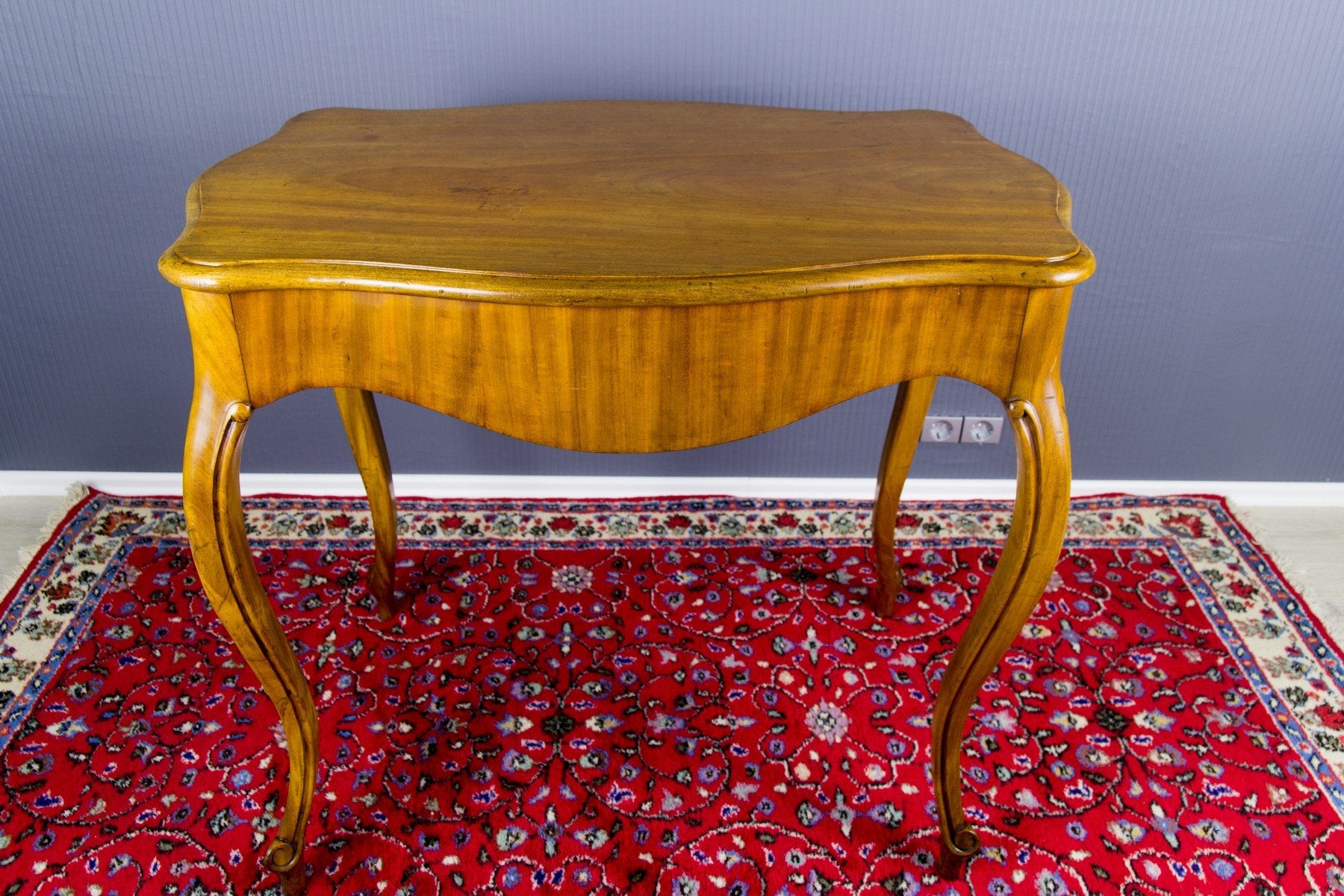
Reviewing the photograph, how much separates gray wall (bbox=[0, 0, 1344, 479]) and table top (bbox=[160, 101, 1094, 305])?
0.28 m

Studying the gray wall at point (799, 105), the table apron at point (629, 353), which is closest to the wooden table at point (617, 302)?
the table apron at point (629, 353)

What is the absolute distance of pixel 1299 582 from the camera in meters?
1.77

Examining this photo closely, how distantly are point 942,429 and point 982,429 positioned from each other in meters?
0.07

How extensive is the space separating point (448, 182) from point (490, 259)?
8.9 inches

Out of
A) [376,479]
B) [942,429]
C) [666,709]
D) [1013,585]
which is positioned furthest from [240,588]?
[942,429]

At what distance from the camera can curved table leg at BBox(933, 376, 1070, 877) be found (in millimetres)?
1023

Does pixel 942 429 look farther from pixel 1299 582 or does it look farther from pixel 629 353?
pixel 629 353

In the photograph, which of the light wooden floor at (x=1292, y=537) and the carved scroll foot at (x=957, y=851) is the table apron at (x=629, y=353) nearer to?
the carved scroll foot at (x=957, y=851)

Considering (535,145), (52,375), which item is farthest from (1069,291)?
(52,375)

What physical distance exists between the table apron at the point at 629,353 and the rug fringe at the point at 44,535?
106 centimetres

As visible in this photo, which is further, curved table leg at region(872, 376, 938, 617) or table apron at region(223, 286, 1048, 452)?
curved table leg at region(872, 376, 938, 617)

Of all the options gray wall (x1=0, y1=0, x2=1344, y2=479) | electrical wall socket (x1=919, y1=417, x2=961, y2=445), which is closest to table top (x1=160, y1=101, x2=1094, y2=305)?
gray wall (x1=0, y1=0, x2=1344, y2=479)

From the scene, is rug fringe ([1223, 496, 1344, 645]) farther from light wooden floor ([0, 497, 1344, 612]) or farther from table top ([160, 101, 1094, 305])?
table top ([160, 101, 1094, 305])

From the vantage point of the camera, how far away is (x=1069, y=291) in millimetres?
965
